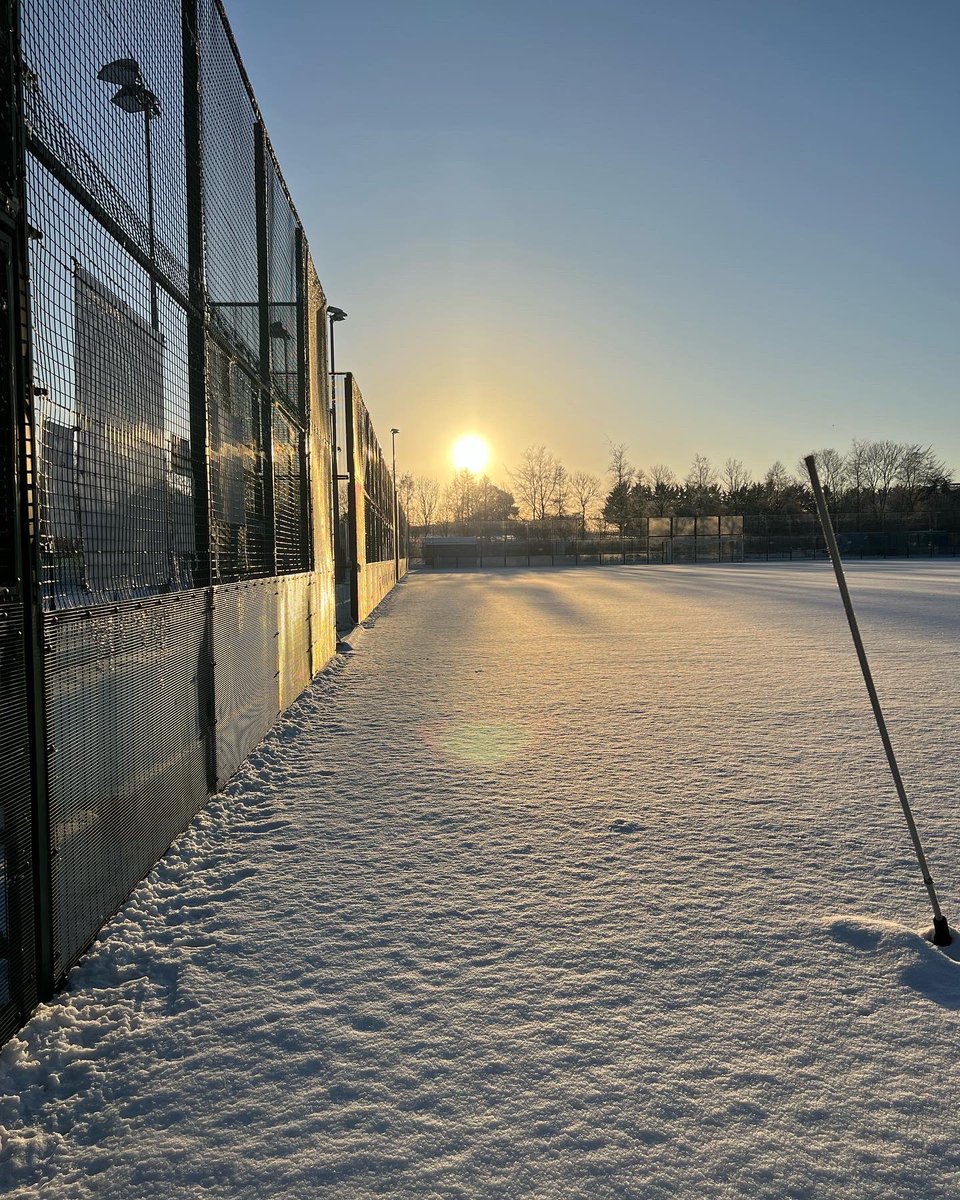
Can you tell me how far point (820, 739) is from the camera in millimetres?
5027

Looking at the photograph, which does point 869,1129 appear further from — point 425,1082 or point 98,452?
point 98,452

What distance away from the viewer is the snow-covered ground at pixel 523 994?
1634 millimetres

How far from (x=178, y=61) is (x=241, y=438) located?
2.13 m

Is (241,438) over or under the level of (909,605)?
over


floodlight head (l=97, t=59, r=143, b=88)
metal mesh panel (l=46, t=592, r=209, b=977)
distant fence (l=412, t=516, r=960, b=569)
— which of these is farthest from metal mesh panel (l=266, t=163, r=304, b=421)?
distant fence (l=412, t=516, r=960, b=569)

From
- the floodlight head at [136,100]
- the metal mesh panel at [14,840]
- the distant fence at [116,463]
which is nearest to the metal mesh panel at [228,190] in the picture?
the distant fence at [116,463]

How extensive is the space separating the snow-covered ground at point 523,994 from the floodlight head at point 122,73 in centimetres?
311

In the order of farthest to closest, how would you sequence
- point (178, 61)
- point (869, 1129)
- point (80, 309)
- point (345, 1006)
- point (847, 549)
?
1. point (847, 549)
2. point (178, 61)
3. point (80, 309)
4. point (345, 1006)
5. point (869, 1129)

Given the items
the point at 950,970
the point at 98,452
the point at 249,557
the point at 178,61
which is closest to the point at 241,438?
the point at 249,557

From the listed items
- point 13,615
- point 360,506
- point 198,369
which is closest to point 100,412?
point 13,615

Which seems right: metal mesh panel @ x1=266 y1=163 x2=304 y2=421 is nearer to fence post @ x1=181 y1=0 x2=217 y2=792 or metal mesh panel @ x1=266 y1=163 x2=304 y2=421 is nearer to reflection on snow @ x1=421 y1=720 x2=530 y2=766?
fence post @ x1=181 y1=0 x2=217 y2=792

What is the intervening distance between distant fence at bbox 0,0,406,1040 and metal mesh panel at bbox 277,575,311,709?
0.61 m

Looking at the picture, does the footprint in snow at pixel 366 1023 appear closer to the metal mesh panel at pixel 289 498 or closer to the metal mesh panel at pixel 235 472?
the metal mesh panel at pixel 235 472

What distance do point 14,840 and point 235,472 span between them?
3.25 meters
